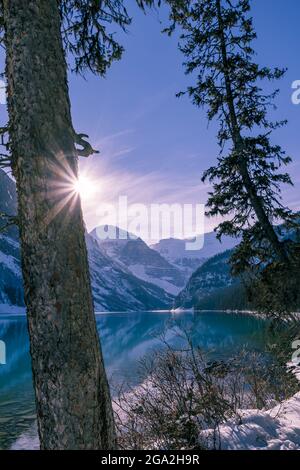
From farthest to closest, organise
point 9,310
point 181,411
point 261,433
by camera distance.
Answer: point 9,310, point 181,411, point 261,433

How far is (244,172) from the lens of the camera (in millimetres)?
10688

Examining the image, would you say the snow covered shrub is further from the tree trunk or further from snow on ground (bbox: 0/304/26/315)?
snow on ground (bbox: 0/304/26/315)

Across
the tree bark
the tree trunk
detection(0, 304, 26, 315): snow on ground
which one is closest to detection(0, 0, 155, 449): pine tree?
the tree trunk

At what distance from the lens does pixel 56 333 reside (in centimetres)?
296

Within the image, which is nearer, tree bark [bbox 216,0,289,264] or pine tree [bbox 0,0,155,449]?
pine tree [bbox 0,0,155,449]

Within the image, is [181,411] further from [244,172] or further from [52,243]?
[244,172]

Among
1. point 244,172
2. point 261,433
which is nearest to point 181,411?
point 261,433

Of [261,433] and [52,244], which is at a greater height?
[52,244]

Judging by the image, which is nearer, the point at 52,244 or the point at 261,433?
the point at 52,244

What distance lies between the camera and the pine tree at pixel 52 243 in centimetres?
295

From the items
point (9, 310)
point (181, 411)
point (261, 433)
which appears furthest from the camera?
point (9, 310)

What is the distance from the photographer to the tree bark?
33.8 ft
